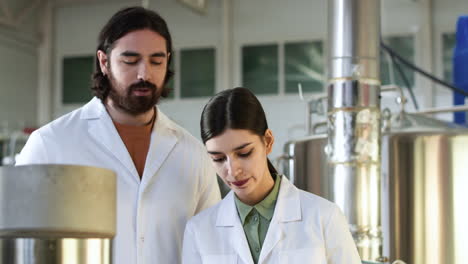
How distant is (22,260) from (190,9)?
6.42 meters

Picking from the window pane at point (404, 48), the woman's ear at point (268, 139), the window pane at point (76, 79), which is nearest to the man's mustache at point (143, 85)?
the woman's ear at point (268, 139)

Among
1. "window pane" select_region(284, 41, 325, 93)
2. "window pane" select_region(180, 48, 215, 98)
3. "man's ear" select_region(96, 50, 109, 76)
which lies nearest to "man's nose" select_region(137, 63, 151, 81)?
"man's ear" select_region(96, 50, 109, 76)

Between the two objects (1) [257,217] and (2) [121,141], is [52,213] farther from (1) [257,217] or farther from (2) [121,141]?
(2) [121,141]

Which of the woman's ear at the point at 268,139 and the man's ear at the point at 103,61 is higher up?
the man's ear at the point at 103,61

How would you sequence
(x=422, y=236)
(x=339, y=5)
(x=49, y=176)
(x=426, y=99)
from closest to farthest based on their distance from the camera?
(x=49, y=176), (x=339, y=5), (x=422, y=236), (x=426, y=99)

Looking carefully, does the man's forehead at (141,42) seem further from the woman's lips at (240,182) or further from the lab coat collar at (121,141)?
the woman's lips at (240,182)

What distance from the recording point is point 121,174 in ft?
4.32

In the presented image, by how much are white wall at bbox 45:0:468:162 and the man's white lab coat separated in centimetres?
495

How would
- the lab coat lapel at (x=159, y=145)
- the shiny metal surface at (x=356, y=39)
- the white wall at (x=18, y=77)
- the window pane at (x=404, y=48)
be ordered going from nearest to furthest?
the lab coat lapel at (x=159, y=145)
the shiny metal surface at (x=356, y=39)
the window pane at (x=404, y=48)
the white wall at (x=18, y=77)

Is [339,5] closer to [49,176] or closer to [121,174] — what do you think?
[121,174]

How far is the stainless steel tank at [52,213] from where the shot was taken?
0.33m

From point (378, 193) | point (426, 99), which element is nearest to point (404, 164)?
point (378, 193)

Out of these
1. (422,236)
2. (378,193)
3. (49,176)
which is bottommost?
(422,236)

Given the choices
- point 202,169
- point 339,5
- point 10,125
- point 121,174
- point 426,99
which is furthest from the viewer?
point 10,125
